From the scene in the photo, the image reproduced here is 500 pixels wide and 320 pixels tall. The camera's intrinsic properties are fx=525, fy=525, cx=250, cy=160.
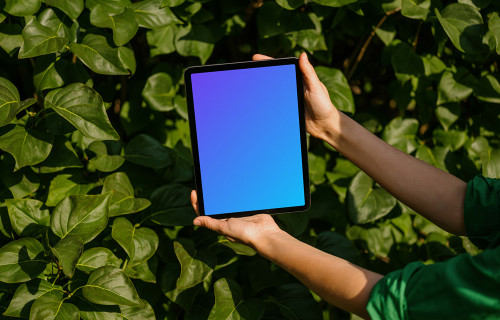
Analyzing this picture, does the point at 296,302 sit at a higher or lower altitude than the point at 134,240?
lower

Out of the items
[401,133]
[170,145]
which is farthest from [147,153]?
[401,133]

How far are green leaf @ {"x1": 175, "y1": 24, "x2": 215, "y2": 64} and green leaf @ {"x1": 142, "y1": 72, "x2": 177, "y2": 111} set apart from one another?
0.13 meters

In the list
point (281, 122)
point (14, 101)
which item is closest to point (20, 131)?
point (14, 101)

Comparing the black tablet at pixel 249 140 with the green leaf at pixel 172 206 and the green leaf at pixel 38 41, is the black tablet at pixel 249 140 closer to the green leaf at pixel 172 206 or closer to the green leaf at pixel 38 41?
the green leaf at pixel 172 206

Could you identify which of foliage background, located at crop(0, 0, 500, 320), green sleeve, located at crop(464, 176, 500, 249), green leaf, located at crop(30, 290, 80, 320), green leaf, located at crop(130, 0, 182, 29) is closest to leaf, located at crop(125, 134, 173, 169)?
foliage background, located at crop(0, 0, 500, 320)

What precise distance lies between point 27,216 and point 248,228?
25.5 inches

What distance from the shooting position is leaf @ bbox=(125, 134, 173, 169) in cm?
163

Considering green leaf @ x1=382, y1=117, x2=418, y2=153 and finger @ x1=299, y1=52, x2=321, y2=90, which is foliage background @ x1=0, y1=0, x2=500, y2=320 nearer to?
green leaf @ x1=382, y1=117, x2=418, y2=153

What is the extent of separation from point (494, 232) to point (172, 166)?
0.99 meters

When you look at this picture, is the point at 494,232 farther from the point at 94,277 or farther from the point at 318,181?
the point at 94,277

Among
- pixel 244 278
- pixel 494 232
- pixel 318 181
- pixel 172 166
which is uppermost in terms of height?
pixel 494 232

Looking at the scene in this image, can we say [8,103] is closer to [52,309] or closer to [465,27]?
[52,309]

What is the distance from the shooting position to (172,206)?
160 cm

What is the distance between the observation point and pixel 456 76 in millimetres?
1810
